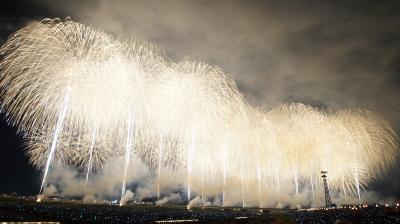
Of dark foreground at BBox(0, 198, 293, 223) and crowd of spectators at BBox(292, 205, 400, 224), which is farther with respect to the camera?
crowd of spectators at BBox(292, 205, 400, 224)

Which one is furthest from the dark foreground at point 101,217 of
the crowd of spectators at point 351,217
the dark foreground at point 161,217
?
the crowd of spectators at point 351,217

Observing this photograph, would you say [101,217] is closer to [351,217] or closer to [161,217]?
[161,217]

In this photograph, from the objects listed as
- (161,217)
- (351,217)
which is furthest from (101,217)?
(351,217)

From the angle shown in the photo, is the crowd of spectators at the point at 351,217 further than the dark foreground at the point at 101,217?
Yes

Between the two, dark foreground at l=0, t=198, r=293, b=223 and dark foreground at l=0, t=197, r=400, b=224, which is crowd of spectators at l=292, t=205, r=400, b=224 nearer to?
dark foreground at l=0, t=197, r=400, b=224

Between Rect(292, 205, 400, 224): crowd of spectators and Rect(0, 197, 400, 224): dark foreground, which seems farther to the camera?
Rect(292, 205, 400, 224): crowd of spectators

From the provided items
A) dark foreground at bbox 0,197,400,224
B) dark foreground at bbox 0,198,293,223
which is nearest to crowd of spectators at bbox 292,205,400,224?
dark foreground at bbox 0,197,400,224

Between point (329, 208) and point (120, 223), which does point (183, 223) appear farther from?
point (329, 208)

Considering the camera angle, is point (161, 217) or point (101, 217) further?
point (161, 217)

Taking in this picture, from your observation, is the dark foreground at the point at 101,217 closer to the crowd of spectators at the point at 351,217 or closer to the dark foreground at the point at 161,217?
the dark foreground at the point at 161,217

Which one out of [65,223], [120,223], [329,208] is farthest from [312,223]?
[329,208]

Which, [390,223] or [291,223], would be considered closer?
[291,223]
